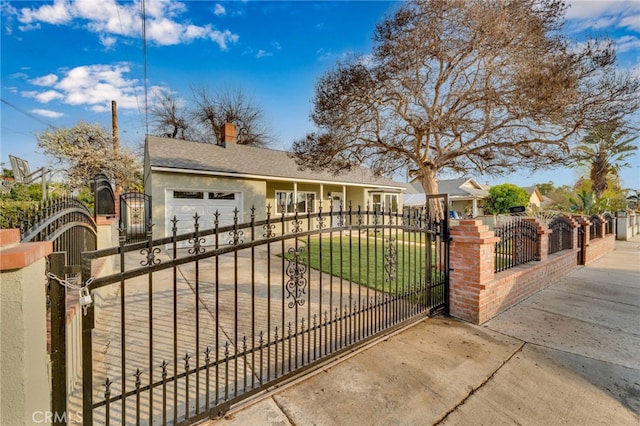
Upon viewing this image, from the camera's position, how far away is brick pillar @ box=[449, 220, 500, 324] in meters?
3.99

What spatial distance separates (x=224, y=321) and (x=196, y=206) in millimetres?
7844

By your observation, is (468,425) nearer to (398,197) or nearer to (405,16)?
(405,16)

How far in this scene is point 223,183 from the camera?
11484 millimetres

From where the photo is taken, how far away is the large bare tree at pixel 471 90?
5.22m

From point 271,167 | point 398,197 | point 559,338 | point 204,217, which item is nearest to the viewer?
point 559,338

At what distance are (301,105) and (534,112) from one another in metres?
5.67

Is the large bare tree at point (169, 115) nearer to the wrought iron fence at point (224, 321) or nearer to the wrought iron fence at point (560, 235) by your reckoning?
the wrought iron fence at point (224, 321)

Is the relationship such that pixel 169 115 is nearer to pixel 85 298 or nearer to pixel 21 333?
pixel 85 298

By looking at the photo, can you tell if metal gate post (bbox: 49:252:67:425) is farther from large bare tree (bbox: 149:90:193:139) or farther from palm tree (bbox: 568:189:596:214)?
large bare tree (bbox: 149:90:193:139)

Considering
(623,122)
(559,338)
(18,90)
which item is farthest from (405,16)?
(18,90)

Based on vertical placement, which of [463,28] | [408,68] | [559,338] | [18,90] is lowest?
[559,338]

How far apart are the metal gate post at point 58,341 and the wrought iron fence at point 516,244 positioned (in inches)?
229

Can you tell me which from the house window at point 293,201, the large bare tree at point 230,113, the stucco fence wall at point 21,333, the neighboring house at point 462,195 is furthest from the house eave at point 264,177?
the large bare tree at point 230,113

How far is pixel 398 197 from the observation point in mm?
18828
